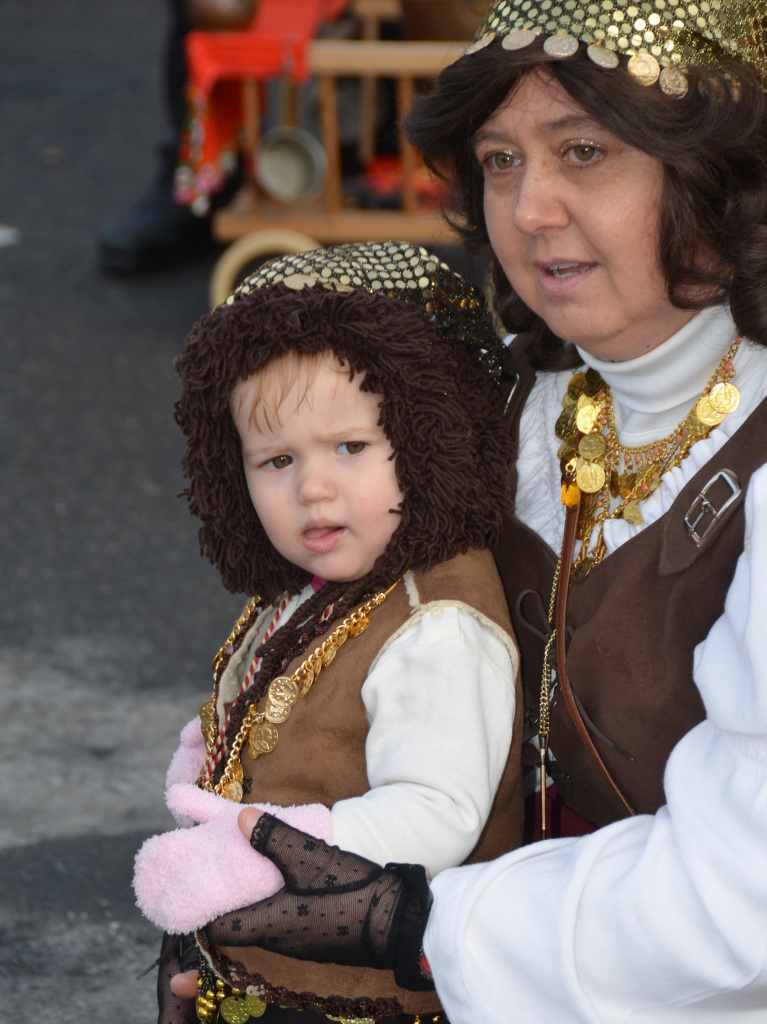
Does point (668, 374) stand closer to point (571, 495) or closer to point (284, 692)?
point (571, 495)

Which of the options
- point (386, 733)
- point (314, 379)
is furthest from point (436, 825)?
point (314, 379)

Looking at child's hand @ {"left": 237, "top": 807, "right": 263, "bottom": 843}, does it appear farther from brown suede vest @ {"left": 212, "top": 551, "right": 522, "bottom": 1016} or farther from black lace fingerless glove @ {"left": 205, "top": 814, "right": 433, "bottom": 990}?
brown suede vest @ {"left": 212, "top": 551, "right": 522, "bottom": 1016}

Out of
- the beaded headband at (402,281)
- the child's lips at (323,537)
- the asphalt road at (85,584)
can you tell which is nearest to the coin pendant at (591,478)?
the beaded headband at (402,281)

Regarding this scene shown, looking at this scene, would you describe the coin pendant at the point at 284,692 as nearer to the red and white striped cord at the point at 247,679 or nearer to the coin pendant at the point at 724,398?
the red and white striped cord at the point at 247,679

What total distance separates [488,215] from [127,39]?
924cm

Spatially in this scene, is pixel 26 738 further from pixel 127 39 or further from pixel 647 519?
pixel 127 39

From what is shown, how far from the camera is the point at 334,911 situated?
1.54m

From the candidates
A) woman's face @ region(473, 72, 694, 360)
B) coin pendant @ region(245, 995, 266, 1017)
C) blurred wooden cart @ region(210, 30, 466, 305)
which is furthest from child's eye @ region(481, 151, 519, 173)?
blurred wooden cart @ region(210, 30, 466, 305)

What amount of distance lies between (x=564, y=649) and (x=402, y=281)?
569mm

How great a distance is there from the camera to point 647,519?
1664mm

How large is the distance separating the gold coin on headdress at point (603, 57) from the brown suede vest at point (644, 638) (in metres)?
0.46

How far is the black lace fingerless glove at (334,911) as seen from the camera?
1538mm

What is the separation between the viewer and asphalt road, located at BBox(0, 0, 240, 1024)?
9.34 ft

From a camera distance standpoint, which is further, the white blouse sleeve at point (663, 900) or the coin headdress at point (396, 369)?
the coin headdress at point (396, 369)
